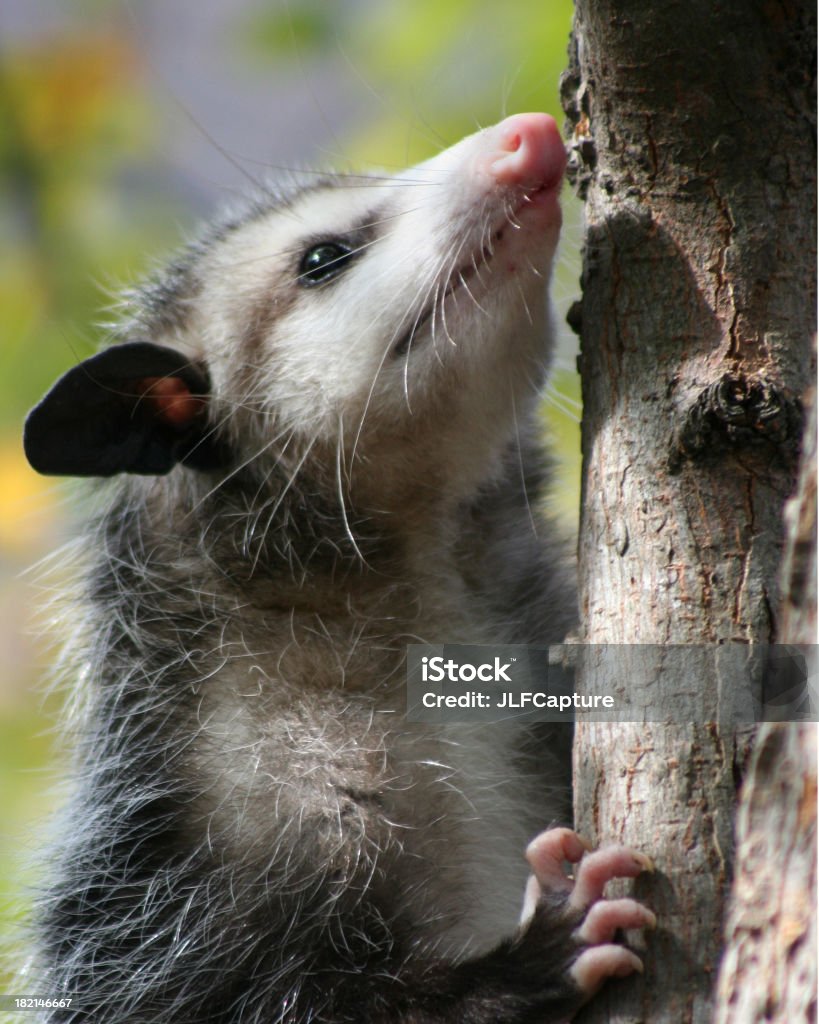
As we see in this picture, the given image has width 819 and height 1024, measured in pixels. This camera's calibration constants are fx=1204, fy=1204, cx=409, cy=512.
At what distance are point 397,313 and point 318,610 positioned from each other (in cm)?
59

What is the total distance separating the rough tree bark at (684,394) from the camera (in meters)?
1.51

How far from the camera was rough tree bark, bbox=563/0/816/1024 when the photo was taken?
1.51m

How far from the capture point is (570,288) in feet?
8.65

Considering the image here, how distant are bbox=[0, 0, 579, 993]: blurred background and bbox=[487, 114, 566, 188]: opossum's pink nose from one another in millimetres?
490

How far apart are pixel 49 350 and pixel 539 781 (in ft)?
7.98

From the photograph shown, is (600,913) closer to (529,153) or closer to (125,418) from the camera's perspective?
(529,153)

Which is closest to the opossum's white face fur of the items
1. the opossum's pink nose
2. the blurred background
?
the opossum's pink nose

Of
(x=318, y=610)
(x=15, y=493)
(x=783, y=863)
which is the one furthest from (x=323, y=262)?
(x=15, y=493)

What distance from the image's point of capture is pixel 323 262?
2471 mm

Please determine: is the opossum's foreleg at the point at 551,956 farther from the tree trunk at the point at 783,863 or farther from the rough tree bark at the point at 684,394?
the tree trunk at the point at 783,863

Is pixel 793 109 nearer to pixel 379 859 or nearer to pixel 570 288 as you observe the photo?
pixel 570 288

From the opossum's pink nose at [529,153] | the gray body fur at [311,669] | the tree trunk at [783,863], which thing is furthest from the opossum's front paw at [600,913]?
the opossum's pink nose at [529,153]

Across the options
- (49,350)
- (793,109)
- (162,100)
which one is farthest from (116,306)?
(793,109)

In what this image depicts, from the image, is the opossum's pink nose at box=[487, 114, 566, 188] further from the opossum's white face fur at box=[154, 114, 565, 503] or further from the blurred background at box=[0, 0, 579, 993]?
the blurred background at box=[0, 0, 579, 993]
